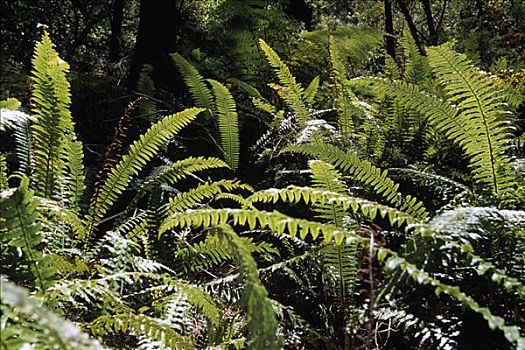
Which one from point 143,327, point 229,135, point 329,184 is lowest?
point 143,327

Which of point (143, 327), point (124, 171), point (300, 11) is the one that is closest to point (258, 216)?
point (143, 327)

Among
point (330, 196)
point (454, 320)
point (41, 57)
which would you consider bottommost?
point (454, 320)

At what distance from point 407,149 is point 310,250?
118 centimetres

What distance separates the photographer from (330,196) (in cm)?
164

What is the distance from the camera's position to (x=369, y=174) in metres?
2.29

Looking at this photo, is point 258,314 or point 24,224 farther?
point 24,224

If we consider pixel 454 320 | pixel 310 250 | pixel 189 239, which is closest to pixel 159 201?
pixel 189 239

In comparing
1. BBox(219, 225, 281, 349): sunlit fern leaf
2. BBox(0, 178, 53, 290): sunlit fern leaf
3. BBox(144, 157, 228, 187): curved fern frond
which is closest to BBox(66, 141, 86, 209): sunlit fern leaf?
BBox(144, 157, 228, 187): curved fern frond

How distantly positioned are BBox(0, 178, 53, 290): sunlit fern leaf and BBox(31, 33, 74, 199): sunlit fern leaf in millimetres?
715

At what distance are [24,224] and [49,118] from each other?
0.82 m

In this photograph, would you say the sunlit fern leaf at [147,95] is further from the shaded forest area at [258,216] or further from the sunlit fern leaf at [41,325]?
the sunlit fern leaf at [41,325]

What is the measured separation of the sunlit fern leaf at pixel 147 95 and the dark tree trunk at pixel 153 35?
0.25m

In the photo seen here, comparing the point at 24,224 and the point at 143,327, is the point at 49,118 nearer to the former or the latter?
the point at 24,224

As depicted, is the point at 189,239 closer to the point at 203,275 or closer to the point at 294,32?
the point at 203,275
